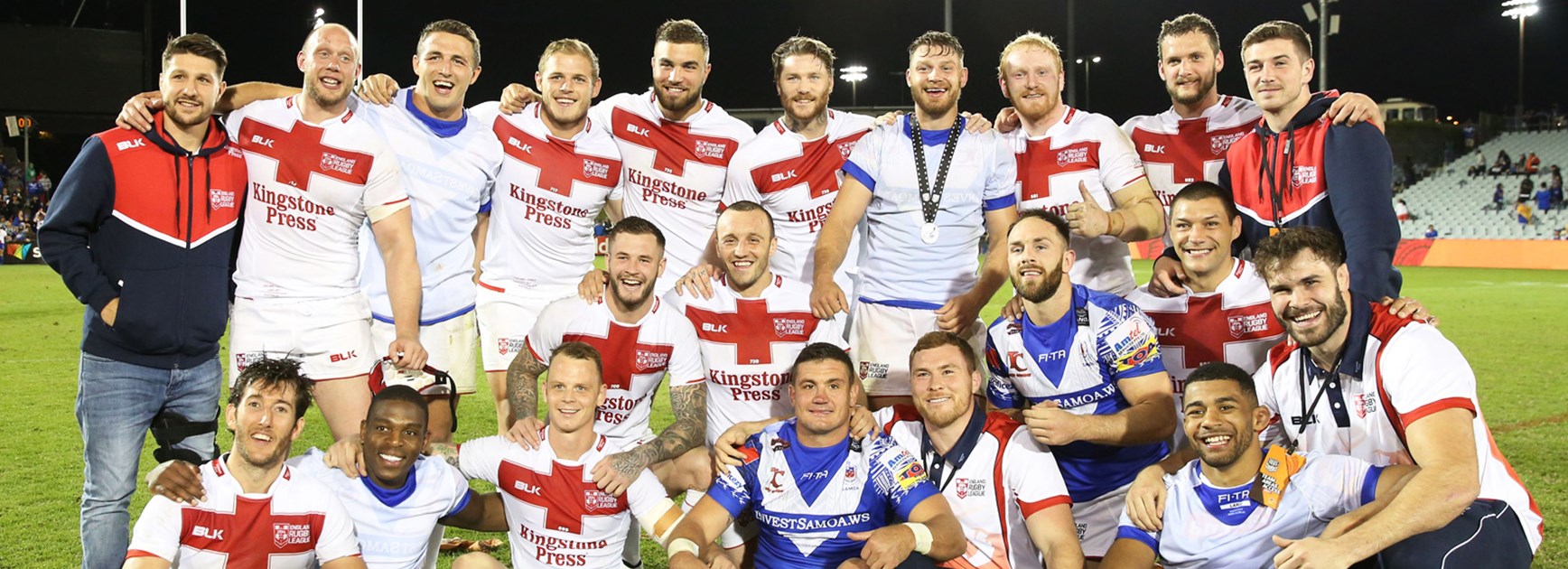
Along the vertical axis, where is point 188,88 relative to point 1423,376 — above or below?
above

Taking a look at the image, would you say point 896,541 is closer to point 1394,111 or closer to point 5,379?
point 5,379

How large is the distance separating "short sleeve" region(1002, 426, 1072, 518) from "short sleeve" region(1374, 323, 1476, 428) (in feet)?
3.98

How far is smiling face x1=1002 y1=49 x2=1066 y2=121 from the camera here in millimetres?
5703

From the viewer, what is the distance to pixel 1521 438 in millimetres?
8422

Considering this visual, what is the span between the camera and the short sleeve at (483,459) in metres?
4.65

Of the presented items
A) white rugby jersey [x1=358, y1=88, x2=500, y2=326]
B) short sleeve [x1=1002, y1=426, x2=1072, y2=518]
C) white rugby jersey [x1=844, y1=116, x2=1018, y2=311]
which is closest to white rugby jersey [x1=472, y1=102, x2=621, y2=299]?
white rugby jersey [x1=358, y1=88, x2=500, y2=326]

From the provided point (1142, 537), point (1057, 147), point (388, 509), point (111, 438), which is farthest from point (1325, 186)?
point (111, 438)

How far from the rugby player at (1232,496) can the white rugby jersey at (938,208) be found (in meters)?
1.77

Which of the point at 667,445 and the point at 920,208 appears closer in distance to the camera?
the point at 667,445

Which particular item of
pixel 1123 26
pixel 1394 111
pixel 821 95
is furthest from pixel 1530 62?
pixel 821 95

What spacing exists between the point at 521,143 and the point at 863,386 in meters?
2.30

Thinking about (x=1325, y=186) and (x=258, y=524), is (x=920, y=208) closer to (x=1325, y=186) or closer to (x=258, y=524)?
(x=1325, y=186)

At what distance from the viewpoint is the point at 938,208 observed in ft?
18.5

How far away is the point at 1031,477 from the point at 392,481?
8.10 feet
